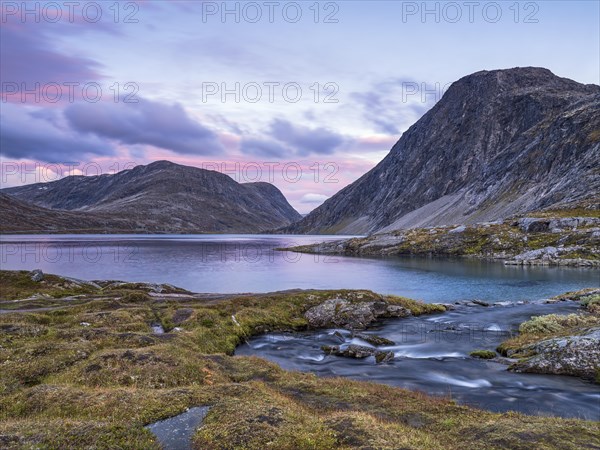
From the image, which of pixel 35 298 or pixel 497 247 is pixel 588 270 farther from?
pixel 35 298

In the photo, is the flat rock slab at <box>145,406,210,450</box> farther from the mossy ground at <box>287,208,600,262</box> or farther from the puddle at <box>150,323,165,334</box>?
the mossy ground at <box>287,208,600,262</box>

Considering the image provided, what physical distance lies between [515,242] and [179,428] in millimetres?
139371

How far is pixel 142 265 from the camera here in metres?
126

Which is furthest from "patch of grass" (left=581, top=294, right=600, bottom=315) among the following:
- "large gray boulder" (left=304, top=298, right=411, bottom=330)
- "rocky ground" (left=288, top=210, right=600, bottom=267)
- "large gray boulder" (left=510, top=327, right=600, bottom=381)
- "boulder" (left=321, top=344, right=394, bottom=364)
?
"rocky ground" (left=288, top=210, right=600, bottom=267)

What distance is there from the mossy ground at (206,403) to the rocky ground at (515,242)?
10943 cm

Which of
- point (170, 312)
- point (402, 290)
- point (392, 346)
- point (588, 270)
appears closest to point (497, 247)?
point (588, 270)

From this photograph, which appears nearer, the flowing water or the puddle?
the flowing water

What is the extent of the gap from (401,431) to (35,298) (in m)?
55.6

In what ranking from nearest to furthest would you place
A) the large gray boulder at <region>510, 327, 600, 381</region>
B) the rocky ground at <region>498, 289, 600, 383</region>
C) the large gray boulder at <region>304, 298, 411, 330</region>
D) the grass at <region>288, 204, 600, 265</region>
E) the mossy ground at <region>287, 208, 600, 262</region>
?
the large gray boulder at <region>510, 327, 600, 381</region>
the rocky ground at <region>498, 289, 600, 383</region>
the large gray boulder at <region>304, 298, 411, 330</region>
the grass at <region>288, 204, 600, 265</region>
the mossy ground at <region>287, 208, 600, 262</region>

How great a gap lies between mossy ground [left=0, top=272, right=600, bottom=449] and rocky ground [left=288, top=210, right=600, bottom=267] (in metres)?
109

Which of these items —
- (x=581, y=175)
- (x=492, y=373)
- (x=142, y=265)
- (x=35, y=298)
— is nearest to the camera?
(x=492, y=373)

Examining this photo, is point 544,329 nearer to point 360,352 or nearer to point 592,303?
point 592,303

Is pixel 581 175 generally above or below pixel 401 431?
above

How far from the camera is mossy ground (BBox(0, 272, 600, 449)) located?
14.2m
